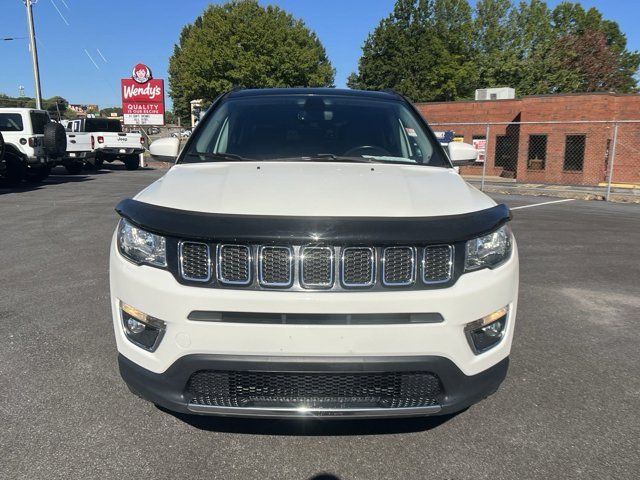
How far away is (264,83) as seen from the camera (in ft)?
137

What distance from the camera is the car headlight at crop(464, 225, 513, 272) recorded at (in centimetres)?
224

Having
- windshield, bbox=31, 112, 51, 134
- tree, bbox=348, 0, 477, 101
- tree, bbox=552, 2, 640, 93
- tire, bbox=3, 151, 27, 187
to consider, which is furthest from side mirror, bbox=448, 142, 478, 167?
tree, bbox=552, 2, 640, 93

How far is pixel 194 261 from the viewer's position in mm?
2148

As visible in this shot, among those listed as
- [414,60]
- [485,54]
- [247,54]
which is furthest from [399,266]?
[485,54]

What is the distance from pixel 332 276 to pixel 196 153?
66.0 inches

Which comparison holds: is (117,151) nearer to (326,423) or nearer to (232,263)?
(326,423)

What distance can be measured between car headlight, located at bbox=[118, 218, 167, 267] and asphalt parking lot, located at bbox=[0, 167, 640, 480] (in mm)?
947

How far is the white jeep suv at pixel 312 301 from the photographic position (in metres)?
2.08

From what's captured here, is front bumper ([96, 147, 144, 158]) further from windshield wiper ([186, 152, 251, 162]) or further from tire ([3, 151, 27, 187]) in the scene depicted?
windshield wiper ([186, 152, 251, 162])

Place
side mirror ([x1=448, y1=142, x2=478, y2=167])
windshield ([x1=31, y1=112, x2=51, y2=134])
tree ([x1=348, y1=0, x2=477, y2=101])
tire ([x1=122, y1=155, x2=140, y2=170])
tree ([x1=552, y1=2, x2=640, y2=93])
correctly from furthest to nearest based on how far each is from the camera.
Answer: tree ([x1=348, y1=0, x2=477, y2=101]), tree ([x1=552, y1=2, x2=640, y2=93]), tire ([x1=122, y1=155, x2=140, y2=170]), windshield ([x1=31, y1=112, x2=51, y2=134]), side mirror ([x1=448, y1=142, x2=478, y2=167])

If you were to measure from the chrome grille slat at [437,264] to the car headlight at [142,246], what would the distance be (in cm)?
109

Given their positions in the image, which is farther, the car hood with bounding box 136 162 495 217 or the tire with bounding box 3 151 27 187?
the tire with bounding box 3 151 27 187

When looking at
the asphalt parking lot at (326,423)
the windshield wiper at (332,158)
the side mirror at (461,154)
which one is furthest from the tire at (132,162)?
the windshield wiper at (332,158)

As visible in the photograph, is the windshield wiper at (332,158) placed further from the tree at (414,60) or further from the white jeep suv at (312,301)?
the tree at (414,60)
